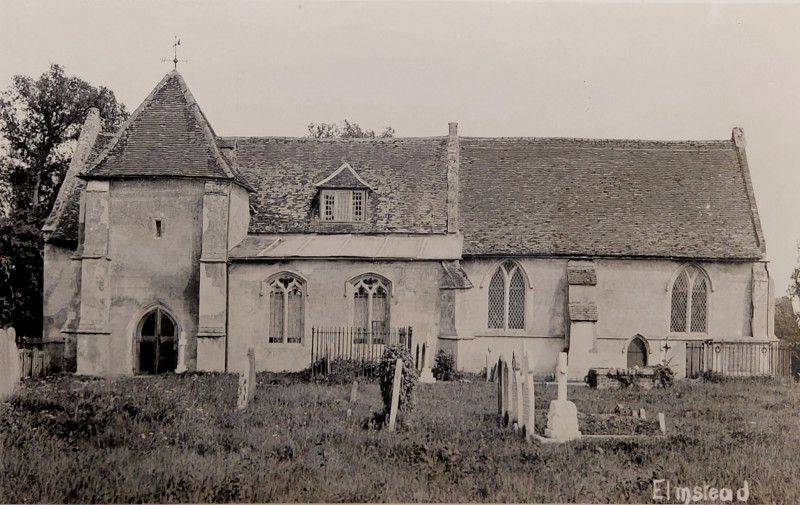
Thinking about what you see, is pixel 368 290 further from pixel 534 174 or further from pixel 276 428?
pixel 276 428

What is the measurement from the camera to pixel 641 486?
1180cm

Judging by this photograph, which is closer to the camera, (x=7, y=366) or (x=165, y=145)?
(x=7, y=366)

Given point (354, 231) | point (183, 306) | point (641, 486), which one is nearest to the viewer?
point (641, 486)

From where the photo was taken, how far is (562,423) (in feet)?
46.5

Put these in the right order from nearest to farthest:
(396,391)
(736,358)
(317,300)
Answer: (396,391) → (317,300) → (736,358)

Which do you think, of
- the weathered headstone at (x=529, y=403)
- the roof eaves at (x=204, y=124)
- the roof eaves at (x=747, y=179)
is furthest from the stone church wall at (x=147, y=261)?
the roof eaves at (x=747, y=179)

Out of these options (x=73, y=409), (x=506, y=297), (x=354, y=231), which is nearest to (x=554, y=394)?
(x=506, y=297)

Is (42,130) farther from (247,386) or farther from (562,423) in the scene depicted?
(562,423)

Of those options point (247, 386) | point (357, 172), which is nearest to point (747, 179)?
point (357, 172)

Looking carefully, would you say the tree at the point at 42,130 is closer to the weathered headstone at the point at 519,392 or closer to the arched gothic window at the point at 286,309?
the arched gothic window at the point at 286,309

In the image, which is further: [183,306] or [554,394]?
[183,306]

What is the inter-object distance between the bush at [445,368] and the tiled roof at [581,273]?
5.50 m

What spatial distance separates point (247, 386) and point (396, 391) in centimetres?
433

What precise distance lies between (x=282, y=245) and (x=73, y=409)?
486 inches
